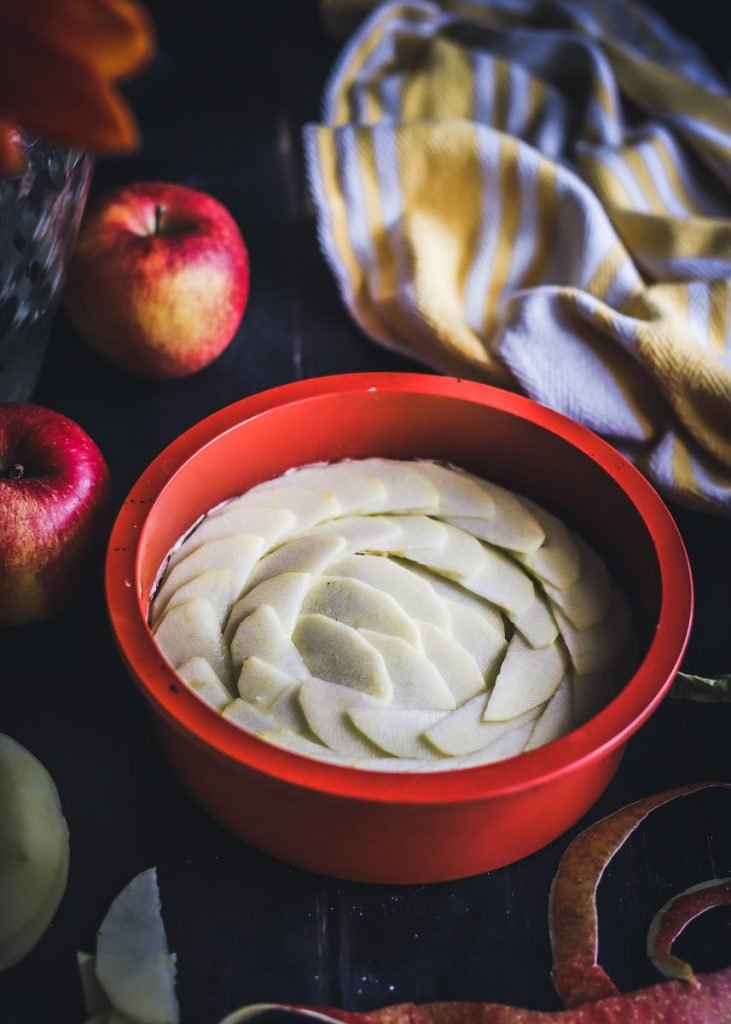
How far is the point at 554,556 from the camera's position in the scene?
82cm

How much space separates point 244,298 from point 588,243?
0.34 meters

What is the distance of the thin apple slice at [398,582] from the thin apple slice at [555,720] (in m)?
0.09

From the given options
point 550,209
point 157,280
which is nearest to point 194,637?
point 157,280

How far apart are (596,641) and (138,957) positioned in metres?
0.38

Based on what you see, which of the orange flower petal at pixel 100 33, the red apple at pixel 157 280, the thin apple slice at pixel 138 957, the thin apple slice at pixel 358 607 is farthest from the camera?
the red apple at pixel 157 280

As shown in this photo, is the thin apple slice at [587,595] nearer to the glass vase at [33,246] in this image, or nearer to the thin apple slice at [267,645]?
the thin apple slice at [267,645]

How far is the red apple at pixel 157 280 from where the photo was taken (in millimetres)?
948

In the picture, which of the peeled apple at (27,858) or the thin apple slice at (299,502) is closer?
the peeled apple at (27,858)

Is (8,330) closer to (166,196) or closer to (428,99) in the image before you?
(166,196)

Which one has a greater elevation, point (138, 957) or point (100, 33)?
point (100, 33)

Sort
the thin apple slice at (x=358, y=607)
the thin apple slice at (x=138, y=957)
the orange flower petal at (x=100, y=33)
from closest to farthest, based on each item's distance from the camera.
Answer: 1. the orange flower petal at (x=100, y=33)
2. the thin apple slice at (x=138, y=957)
3. the thin apple slice at (x=358, y=607)

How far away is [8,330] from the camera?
855mm

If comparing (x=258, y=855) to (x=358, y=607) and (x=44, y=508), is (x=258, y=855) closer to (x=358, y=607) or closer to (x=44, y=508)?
(x=358, y=607)

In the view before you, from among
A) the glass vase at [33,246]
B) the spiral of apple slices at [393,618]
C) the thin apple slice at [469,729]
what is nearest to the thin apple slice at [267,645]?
the spiral of apple slices at [393,618]
